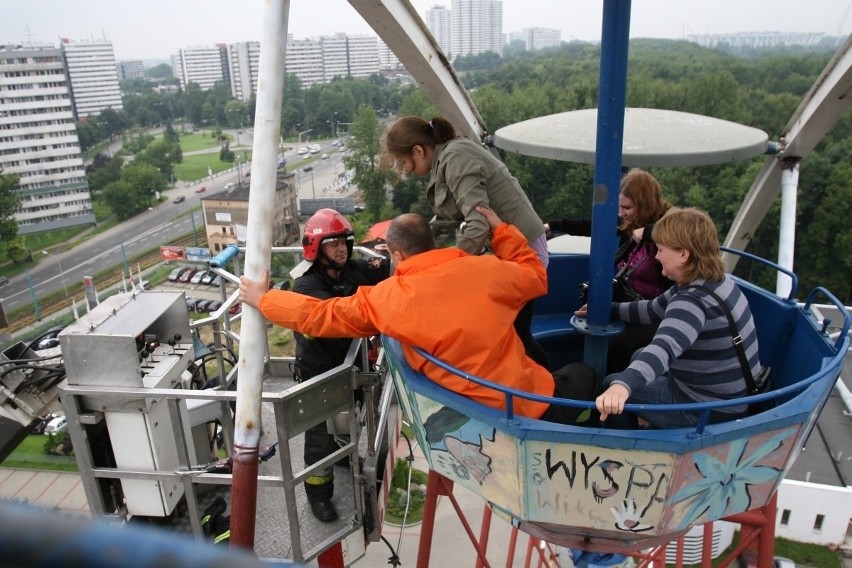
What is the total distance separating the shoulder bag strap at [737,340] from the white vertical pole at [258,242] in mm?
2709

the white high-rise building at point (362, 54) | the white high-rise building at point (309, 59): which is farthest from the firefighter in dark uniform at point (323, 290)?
the white high-rise building at point (362, 54)

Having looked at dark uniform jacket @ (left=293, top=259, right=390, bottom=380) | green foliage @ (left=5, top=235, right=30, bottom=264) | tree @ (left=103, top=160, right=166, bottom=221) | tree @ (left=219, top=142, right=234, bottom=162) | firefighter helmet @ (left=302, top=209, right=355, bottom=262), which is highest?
firefighter helmet @ (left=302, top=209, right=355, bottom=262)

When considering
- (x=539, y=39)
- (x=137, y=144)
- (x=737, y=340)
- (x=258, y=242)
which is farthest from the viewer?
(x=539, y=39)

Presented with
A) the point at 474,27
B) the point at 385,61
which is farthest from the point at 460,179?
the point at 474,27

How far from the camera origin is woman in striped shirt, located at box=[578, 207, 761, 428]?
3.70 m

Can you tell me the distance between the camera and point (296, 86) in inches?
2643

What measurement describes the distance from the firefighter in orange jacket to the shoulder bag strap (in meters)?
0.99

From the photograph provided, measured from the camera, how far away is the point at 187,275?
3853 cm

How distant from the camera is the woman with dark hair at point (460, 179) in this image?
14.3ft

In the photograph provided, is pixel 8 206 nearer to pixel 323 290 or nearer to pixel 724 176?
pixel 724 176

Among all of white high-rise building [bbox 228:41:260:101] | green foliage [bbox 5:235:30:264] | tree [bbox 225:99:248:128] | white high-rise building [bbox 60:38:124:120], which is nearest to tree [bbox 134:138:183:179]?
tree [bbox 225:99:248:128]

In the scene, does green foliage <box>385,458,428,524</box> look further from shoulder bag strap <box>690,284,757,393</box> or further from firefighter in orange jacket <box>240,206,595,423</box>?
shoulder bag strap <box>690,284,757,393</box>

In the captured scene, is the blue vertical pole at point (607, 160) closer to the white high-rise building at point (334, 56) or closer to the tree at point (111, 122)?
the tree at point (111, 122)

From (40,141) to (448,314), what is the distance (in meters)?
57.8
